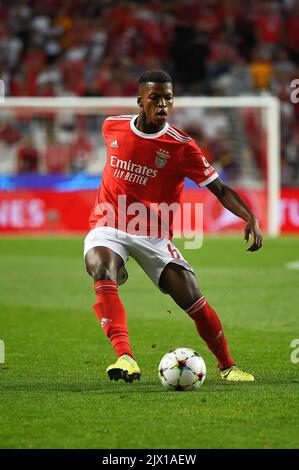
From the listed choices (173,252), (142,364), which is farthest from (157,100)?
(142,364)

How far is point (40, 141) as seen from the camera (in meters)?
20.5

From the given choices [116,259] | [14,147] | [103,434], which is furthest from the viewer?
[14,147]

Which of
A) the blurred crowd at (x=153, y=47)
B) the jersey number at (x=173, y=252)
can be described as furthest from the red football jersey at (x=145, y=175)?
the blurred crowd at (x=153, y=47)

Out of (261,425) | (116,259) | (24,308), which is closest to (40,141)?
(24,308)

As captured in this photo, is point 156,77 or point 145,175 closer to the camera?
point 156,77

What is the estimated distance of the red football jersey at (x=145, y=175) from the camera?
7012mm

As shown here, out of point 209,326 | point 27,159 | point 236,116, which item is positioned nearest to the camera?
point 209,326

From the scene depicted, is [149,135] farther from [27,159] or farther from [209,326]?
[27,159]

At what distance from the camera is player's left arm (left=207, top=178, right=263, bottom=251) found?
6762 millimetres

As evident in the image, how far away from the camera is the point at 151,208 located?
279 inches

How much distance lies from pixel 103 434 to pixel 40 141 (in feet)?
51.6

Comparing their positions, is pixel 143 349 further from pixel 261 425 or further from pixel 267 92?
pixel 267 92

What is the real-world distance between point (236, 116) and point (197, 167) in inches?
579

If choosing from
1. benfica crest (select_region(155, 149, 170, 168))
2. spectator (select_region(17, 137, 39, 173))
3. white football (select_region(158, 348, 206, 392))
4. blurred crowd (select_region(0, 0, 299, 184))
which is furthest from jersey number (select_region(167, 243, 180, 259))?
blurred crowd (select_region(0, 0, 299, 184))
